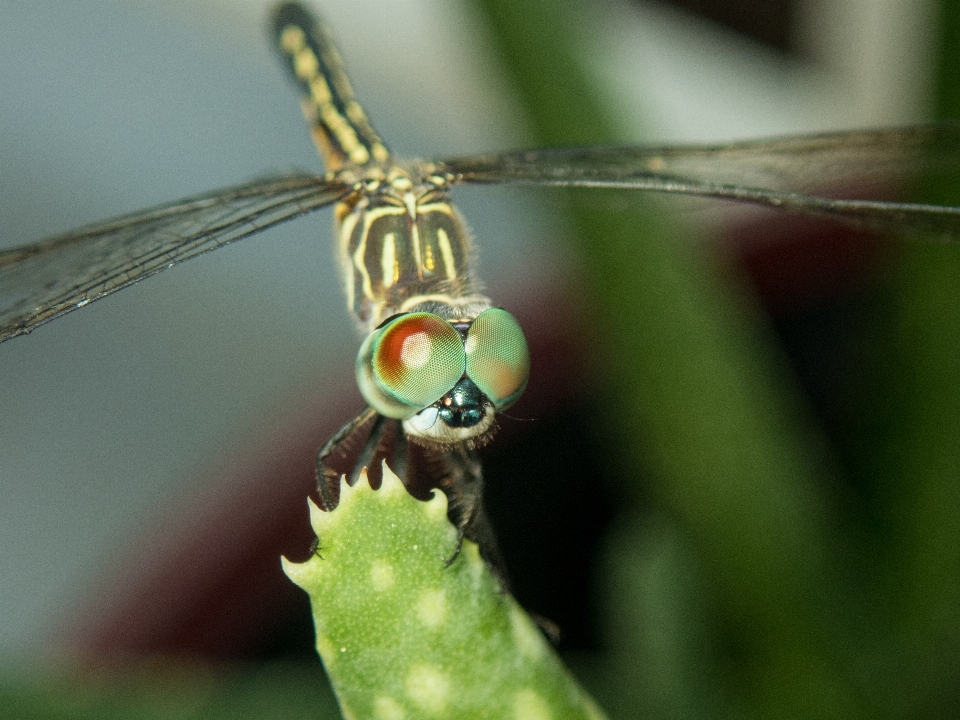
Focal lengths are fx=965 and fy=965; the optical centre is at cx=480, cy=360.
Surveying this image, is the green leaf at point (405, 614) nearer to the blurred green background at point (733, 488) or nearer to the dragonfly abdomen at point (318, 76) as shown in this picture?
the blurred green background at point (733, 488)

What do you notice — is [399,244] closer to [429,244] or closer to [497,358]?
[429,244]

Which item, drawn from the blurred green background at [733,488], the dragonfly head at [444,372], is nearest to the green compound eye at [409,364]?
the dragonfly head at [444,372]

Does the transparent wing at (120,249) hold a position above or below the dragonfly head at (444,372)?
above

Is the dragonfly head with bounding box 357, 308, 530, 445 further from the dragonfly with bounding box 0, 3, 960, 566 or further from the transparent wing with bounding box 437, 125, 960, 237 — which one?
the transparent wing with bounding box 437, 125, 960, 237

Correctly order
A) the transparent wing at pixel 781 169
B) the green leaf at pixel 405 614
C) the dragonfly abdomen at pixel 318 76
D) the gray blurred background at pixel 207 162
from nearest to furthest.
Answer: the green leaf at pixel 405 614, the transparent wing at pixel 781 169, the dragonfly abdomen at pixel 318 76, the gray blurred background at pixel 207 162

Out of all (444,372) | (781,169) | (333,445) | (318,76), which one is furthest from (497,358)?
(318,76)

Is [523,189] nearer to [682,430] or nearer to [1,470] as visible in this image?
[682,430]

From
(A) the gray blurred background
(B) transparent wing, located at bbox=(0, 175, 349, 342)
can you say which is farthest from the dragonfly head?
(A) the gray blurred background

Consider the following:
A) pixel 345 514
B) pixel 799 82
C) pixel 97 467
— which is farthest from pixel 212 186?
pixel 345 514
